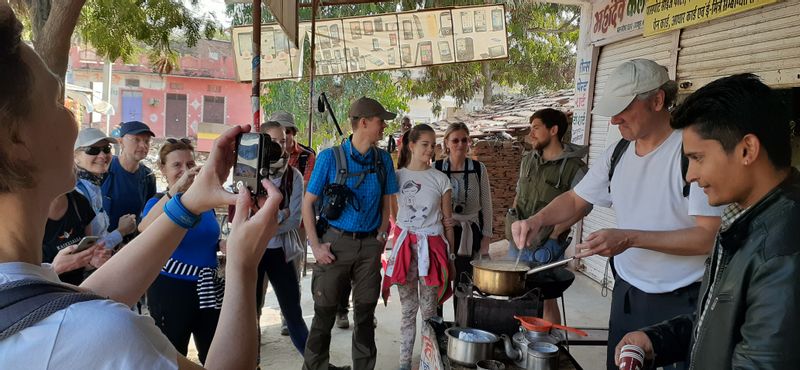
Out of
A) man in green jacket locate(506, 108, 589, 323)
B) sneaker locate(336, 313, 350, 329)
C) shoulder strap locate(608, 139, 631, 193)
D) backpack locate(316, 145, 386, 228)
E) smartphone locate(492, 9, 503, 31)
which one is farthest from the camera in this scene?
smartphone locate(492, 9, 503, 31)

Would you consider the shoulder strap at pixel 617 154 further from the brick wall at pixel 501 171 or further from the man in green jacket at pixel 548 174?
the brick wall at pixel 501 171

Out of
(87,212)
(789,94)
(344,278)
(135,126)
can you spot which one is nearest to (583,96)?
(789,94)

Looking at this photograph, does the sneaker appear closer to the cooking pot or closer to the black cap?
the black cap

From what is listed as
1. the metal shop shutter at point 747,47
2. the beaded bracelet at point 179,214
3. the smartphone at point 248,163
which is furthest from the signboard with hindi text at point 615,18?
the beaded bracelet at point 179,214

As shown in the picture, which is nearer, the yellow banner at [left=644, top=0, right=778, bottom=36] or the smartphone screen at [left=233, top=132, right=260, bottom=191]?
the smartphone screen at [left=233, top=132, right=260, bottom=191]

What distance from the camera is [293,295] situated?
4.11 meters

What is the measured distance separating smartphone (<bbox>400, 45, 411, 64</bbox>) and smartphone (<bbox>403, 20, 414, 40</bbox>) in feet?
0.40

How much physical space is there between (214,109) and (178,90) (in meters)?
1.93

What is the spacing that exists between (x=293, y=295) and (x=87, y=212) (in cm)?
161

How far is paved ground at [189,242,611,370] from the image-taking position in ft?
14.6

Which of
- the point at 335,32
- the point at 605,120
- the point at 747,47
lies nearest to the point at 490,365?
the point at 747,47

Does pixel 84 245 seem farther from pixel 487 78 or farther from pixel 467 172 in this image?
pixel 487 78

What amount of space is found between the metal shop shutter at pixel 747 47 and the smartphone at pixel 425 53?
3076 millimetres

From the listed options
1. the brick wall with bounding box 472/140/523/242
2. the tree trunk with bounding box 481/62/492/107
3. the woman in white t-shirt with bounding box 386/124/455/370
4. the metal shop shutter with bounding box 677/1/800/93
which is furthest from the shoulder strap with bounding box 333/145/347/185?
the tree trunk with bounding box 481/62/492/107
